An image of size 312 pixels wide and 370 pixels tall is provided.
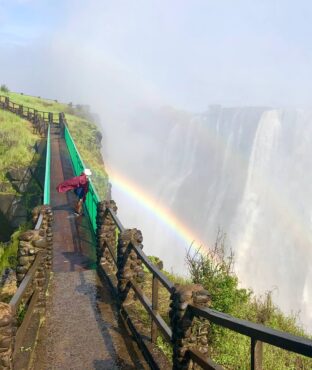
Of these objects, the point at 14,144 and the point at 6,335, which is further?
the point at 14,144

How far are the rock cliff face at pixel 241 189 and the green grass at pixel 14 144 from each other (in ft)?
69.8

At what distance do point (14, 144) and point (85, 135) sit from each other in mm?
11050

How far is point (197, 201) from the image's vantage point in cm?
6888

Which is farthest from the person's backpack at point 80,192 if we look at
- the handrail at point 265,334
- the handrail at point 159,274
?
the handrail at point 265,334

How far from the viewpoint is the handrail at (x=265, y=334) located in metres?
2.40

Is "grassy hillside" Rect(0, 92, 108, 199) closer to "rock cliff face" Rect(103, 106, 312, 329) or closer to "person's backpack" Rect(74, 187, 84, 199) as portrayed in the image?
"person's backpack" Rect(74, 187, 84, 199)

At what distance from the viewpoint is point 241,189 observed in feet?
207

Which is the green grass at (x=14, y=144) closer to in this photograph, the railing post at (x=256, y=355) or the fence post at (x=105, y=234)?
the fence post at (x=105, y=234)

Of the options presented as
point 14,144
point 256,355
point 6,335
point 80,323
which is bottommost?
point 80,323

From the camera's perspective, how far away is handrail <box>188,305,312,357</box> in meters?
2.40

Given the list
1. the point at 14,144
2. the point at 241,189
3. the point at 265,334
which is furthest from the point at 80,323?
the point at 241,189

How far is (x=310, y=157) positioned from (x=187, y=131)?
2831 cm

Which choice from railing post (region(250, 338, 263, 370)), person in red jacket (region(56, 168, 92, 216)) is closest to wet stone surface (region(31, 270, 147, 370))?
railing post (region(250, 338, 263, 370))

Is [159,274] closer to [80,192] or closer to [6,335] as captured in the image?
[6,335]
